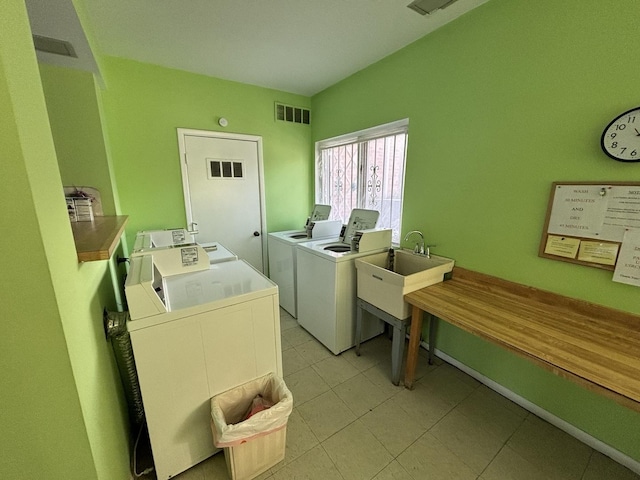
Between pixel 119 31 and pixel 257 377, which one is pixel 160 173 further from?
pixel 257 377

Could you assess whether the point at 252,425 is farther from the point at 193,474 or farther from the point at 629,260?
the point at 629,260

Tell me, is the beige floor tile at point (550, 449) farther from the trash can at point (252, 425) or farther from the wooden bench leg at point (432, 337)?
the trash can at point (252, 425)

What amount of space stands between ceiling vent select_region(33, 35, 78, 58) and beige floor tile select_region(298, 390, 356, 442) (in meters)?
2.61

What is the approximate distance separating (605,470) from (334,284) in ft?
5.90

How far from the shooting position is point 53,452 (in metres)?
0.74

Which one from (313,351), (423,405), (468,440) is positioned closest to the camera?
(468,440)

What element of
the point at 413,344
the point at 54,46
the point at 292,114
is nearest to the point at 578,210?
the point at 413,344

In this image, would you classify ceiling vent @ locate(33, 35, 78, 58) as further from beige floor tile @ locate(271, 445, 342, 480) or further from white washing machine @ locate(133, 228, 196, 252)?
beige floor tile @ locate(271, 445, 342, 480)

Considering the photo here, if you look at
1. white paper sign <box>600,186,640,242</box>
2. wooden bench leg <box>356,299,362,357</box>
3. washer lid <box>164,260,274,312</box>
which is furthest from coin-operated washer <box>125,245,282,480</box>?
white paper sign <box>600,186,640,242</box>

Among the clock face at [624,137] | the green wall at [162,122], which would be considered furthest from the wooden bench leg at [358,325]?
the green wall at [162,122]

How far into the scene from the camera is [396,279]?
1.79 metres

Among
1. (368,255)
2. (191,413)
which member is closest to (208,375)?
(191,413)

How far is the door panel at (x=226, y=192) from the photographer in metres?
2.82

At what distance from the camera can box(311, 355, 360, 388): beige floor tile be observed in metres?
2.00
